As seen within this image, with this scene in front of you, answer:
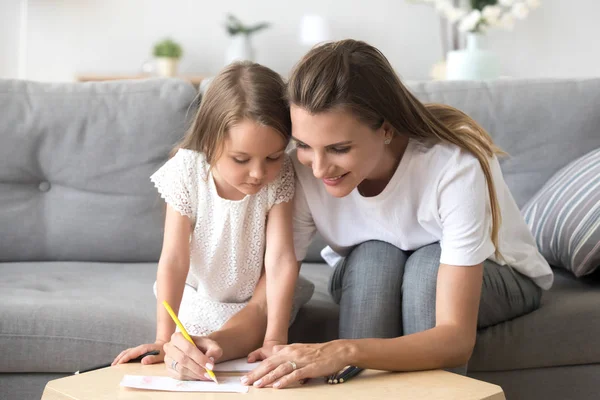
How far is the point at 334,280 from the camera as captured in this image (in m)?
1.72

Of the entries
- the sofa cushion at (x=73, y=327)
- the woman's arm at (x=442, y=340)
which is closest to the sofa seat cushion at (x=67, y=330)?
the sofa cushion at (x=73, y=327)

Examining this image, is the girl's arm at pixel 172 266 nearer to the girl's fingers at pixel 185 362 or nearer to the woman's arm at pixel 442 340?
the girl's fingers at pixel 185 362

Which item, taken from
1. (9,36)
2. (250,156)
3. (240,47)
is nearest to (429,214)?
(250,156)

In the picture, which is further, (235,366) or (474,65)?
(474,65)

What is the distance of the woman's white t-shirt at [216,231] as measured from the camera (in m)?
1.57

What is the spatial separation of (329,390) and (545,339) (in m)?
0.69

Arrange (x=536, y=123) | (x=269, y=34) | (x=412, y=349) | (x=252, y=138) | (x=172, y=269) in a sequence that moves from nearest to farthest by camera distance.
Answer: (x=412, y=349), (x=252, y=138), (x=172, y=269), (x=536, y=123), (x=269, y=34)

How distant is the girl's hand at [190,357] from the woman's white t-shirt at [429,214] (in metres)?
0.40

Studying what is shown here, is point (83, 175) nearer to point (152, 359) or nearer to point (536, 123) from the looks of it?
point (152, 359)

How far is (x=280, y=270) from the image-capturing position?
5.08ft

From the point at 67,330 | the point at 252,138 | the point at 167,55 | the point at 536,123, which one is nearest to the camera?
the point at 252,138

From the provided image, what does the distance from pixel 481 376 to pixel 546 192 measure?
0.58m

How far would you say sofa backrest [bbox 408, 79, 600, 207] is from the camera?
6.81ft

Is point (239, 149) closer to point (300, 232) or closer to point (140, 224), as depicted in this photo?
point (300, 232)
